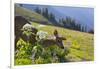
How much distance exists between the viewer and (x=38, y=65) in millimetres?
2014

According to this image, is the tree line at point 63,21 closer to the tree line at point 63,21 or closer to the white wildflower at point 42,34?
the tree line at point 63,21

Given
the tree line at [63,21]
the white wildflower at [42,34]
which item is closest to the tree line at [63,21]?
the tree line at [63,21]

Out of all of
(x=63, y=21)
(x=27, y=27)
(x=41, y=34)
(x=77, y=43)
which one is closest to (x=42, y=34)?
(x=41, y=34)

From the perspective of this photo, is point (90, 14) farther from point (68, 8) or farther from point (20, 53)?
point (20, 53)

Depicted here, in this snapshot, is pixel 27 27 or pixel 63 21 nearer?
pixel 27 27

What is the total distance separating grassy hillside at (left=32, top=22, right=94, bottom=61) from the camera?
212 cm

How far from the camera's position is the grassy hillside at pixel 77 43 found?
2.12 metres

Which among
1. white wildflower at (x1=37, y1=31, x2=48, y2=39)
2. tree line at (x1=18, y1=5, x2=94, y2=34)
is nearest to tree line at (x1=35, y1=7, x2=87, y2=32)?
tree line at (x1=18, y1=5, x2=94, y2=34)

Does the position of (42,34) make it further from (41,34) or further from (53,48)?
(53,48)

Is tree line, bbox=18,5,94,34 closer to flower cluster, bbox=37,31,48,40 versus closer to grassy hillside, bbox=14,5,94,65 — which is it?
grassy hillside, bbox=14,5,94,65

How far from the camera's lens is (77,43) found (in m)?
2.17

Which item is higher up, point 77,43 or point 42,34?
point 42,34

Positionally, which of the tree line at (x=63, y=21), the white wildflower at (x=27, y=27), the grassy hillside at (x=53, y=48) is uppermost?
the tree line at (x=63, y=21)
